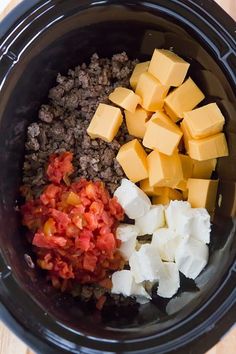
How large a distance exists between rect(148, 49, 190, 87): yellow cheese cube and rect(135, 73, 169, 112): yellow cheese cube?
0.5 inches

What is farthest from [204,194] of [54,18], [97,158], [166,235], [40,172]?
[54,18]

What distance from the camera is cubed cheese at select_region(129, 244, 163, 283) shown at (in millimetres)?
1437

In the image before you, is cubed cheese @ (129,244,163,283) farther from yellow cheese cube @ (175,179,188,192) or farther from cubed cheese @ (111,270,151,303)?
yellow cheese cube @ (175,179,188,192)

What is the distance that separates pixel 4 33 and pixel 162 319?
67 cm

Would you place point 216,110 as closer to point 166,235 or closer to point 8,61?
point 166,235

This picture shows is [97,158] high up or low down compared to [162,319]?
up

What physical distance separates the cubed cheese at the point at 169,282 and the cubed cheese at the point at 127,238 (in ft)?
0.28

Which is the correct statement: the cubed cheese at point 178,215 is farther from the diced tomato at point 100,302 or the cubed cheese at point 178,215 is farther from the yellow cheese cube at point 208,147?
the diced tomato at point 100,302

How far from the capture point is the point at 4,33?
1.35 meters

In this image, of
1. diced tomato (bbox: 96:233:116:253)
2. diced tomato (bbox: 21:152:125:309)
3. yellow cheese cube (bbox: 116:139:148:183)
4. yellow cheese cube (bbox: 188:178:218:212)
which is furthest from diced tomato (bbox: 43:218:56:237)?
yellow cheese cube (bbox: 188:178:218:212)

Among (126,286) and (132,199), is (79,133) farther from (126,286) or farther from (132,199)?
(126,286)

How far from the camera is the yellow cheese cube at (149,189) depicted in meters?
1.51

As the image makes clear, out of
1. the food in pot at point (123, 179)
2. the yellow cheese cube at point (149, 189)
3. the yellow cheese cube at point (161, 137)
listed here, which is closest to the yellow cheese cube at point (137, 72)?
the food in pot at point (123, 179)

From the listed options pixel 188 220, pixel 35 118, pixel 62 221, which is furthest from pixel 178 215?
pixel 35 118
